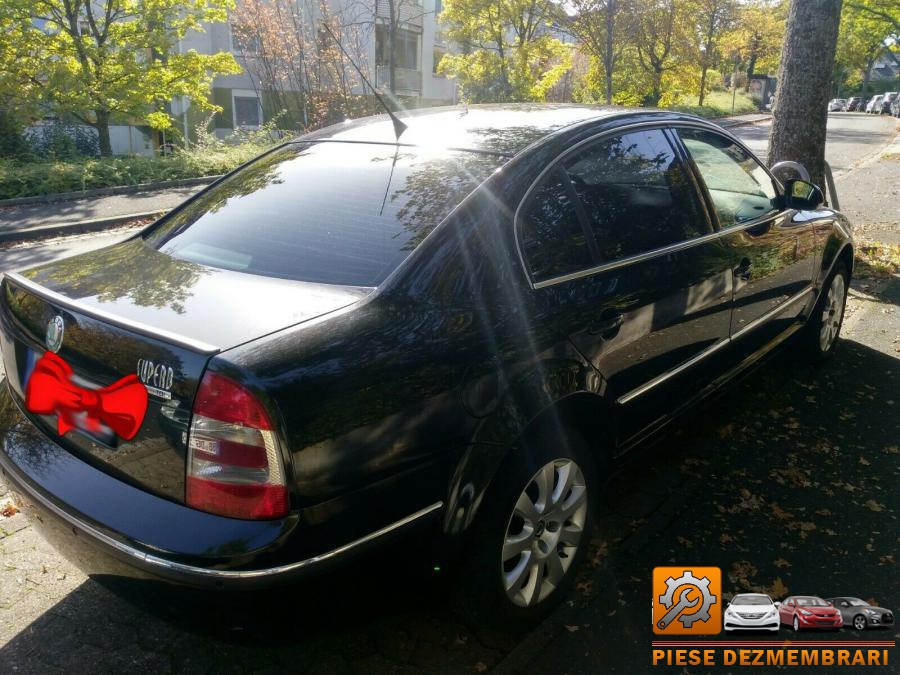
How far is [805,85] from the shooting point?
25.3 feet

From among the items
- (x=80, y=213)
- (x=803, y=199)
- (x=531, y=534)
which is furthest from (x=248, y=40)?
(x=531, y=534)

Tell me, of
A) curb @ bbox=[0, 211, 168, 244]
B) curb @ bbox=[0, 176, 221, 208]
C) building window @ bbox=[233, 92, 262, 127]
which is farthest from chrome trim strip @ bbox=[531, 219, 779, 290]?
building window @ bbox=[233, 92, 262, 127]

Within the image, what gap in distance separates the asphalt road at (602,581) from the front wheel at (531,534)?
0.38 ft

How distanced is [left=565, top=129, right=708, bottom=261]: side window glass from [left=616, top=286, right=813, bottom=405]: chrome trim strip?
21.0 inches

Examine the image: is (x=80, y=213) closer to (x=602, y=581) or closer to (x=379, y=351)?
(x=602, y=581)

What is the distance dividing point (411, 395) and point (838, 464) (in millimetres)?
2790

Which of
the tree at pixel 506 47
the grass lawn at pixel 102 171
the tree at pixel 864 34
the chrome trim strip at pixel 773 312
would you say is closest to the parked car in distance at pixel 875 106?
the tree at pixel 864 34

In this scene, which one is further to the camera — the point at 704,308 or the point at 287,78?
the point at 287,78

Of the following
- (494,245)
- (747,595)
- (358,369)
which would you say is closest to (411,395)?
(358,369)

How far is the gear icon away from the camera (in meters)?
2.80

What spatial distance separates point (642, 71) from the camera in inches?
1366

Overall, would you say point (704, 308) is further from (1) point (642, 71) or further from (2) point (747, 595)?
(1) point (642, 71)

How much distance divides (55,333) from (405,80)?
120 ft

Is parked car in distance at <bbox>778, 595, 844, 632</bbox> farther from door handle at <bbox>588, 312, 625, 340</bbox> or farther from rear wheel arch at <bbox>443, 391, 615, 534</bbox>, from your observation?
door handle at <bbox>588, 312, 625, 340</bbox>
